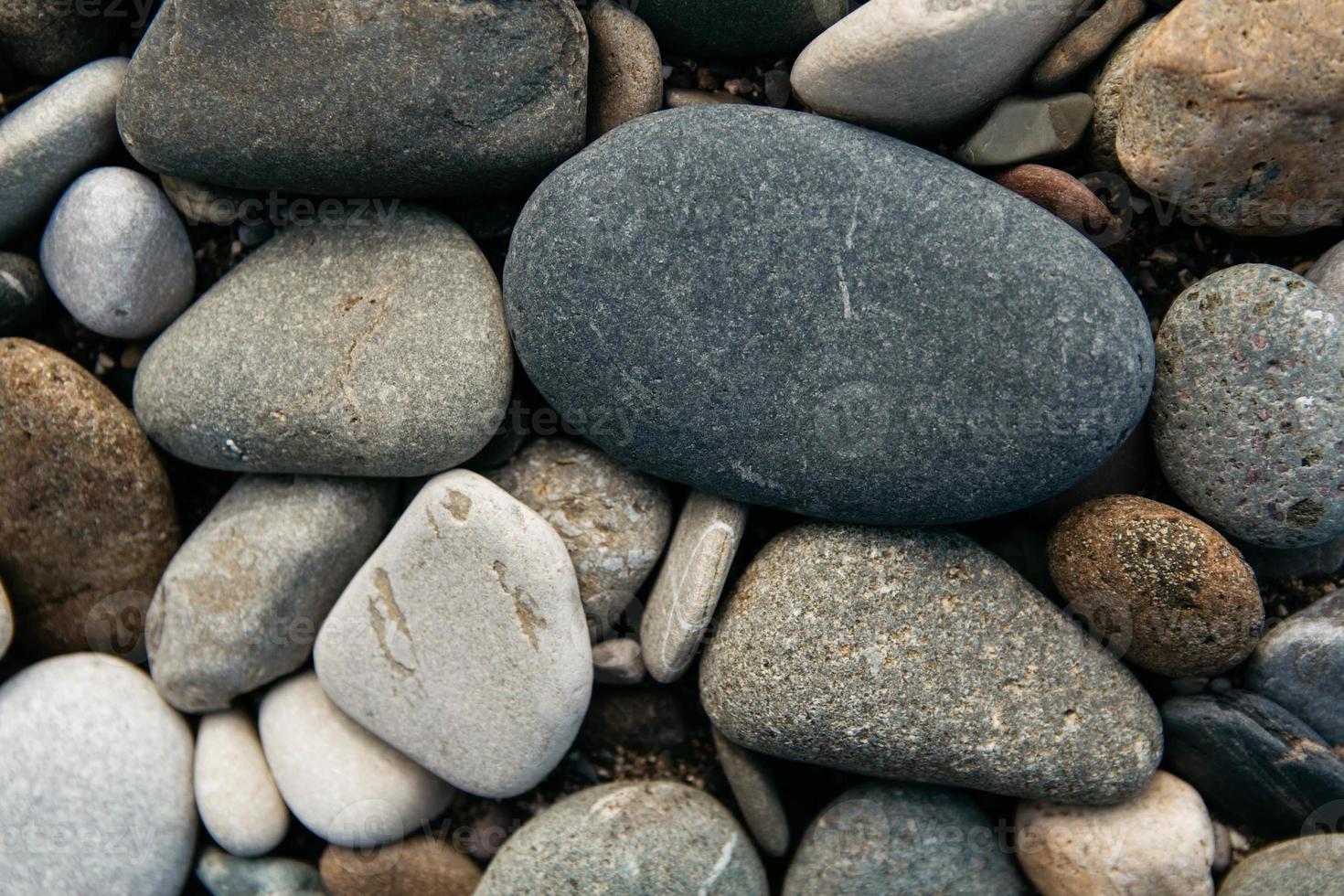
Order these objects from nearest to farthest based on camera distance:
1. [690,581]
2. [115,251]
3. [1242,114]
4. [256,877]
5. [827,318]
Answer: [1242,114] → [827,318] → [690,581] → [115,251] → [256,877]

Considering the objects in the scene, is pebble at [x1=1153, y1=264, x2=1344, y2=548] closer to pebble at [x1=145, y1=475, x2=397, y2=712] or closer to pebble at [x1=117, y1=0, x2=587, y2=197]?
pebble at [x1=117, y1=0, x2=587, y2=197]

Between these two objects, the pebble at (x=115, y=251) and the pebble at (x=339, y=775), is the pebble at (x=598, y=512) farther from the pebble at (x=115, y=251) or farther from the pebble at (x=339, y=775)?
the pebble at (x=115, y=251)

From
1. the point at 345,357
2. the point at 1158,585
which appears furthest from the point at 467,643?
the point at 1158,585

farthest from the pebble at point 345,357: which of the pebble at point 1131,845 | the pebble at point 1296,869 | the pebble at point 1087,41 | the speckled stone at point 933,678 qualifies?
the pebble at point 1296,869

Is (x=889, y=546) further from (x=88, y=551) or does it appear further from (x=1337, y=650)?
(x=88, y=551)

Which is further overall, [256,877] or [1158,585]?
[256,877]

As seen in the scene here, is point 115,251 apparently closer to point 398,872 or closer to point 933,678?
point 398,872

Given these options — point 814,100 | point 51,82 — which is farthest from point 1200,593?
point 51,82
